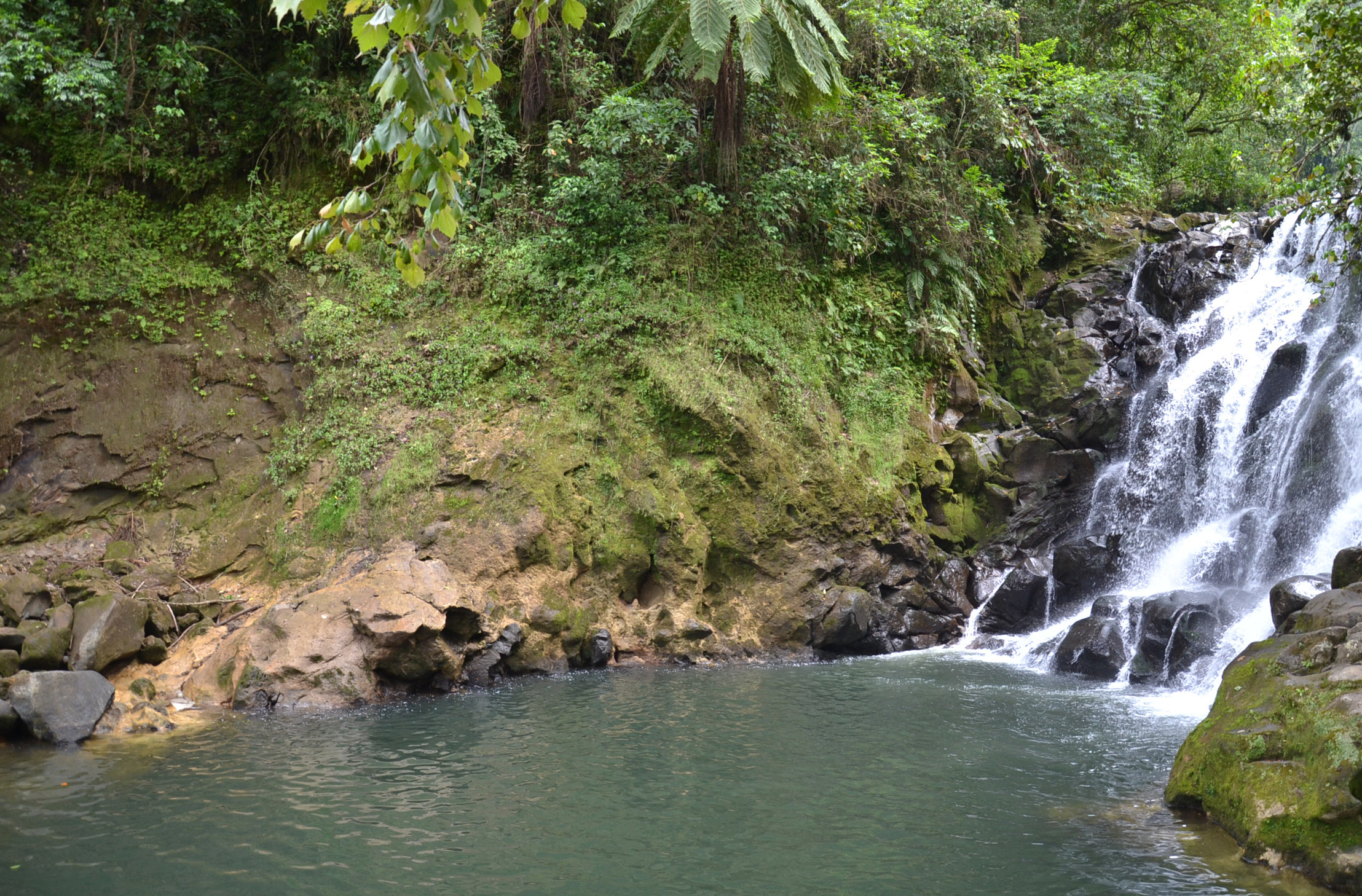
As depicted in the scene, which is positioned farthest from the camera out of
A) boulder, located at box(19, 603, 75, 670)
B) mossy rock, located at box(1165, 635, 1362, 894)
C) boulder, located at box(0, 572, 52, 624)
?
boulder, located at box(0, 572, 52, 624)

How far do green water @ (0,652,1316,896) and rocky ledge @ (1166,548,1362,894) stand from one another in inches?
9.9

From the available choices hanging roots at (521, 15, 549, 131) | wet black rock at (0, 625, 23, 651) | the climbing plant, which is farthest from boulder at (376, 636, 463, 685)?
hanging roots at (521, 15, 549, 131)

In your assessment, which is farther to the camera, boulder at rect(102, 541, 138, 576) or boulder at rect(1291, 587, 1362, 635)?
boulder at rect(102, 541, 138, 576)

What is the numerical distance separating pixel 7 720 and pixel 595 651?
630 cm

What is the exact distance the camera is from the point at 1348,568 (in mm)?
9344

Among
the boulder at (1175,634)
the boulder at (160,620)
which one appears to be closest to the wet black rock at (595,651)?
the boulder at (160,620)

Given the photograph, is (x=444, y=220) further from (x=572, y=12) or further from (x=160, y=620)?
(x=160, y=620)

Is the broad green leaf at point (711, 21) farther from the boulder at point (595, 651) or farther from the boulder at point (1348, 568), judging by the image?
the boulder at point (1348, 568)

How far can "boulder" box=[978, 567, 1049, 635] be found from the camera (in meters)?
14.3

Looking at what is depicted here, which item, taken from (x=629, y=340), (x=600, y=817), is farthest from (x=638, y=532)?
(x=600, y=817)

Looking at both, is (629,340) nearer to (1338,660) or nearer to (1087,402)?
(1087,402)

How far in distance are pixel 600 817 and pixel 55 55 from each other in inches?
504

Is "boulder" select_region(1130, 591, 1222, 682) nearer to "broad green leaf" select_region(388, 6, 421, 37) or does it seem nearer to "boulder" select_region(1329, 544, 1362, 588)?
"boulder" select_region(1329, 544, 1362, 588)

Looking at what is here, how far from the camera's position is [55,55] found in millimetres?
12875
